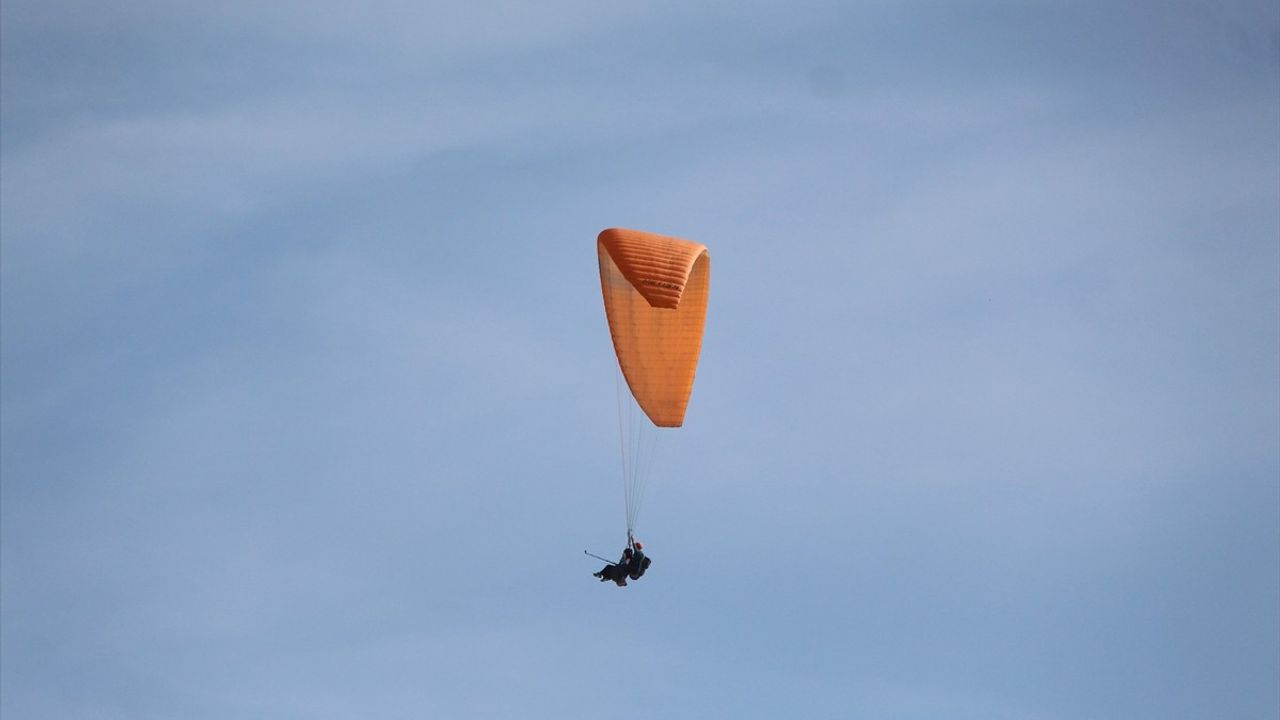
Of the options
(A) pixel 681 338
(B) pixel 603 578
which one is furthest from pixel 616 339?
(B) pixel 603 578

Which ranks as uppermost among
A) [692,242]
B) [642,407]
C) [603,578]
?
[692,242]

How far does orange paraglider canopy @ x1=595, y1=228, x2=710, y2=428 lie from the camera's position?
47.6 m

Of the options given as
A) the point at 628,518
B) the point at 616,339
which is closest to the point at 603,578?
the point at 628,518

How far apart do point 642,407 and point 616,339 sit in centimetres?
169

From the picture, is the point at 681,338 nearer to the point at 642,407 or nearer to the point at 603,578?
the point at 642,407

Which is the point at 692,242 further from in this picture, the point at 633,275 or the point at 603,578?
the point at 603,578

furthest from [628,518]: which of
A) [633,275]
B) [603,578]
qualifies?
[633,275]

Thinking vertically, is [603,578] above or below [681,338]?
below

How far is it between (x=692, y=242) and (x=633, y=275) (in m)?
2.59

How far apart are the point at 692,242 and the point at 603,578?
7636 millimetres

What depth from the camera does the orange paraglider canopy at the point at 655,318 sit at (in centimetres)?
4759

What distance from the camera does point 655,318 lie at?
48.9 m

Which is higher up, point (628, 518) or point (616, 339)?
point (616, 339)

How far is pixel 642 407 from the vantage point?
49031 mm
